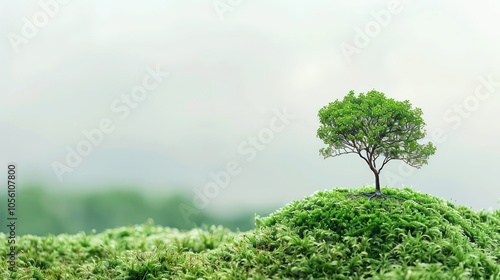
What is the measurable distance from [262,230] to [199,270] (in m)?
1.08

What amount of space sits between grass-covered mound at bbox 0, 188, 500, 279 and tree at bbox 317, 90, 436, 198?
26.2 inches

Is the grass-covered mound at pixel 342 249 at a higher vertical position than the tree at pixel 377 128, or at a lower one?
lower

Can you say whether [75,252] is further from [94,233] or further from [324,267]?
[324,267]

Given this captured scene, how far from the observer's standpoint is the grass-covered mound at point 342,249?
20.9 ft

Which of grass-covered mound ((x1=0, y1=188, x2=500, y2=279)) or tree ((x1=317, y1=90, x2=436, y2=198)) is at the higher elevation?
tree ((x1=317, y1=90, x2=436, y2=198))

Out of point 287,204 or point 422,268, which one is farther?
point 287,204

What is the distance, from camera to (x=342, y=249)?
661 cm

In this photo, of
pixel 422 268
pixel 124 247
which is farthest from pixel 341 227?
pixel 124 247

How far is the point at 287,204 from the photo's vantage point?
8.07m

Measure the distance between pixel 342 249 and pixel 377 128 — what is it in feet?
6.09

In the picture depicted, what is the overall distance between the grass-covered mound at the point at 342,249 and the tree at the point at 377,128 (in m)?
0.67

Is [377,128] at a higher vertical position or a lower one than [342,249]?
higher

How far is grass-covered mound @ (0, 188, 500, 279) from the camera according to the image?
20.9 ft

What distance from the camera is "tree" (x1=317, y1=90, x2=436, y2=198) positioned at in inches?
296
